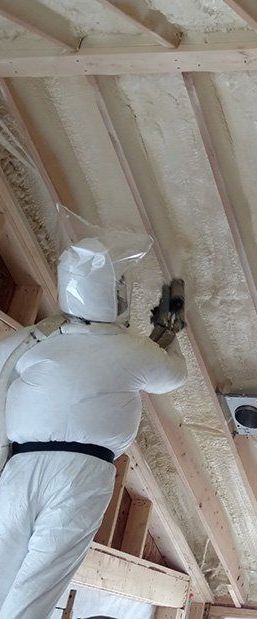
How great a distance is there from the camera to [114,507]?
3.65 meters

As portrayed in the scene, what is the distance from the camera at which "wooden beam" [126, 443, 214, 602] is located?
369 centimetres

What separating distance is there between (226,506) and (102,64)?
2.51 meters

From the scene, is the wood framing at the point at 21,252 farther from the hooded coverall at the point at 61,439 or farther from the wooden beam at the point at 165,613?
the wooden beam at the point at 165,613

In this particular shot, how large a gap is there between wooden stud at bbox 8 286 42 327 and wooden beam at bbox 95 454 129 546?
99 centimetres

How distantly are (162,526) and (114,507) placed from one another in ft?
1.65

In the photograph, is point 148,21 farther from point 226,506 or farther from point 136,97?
point 226,506

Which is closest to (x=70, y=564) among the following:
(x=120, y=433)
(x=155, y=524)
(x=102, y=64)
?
(x=120, y=433)

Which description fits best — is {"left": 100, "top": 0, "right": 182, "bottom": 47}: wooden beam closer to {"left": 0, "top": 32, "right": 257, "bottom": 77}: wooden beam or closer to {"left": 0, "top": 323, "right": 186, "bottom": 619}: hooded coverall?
{"left": 0, "top": 32, "right": 257, "bottom": 77}: wooden beam

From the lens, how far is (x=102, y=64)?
7.89 ft

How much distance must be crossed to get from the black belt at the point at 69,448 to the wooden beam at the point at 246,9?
1.26 meters

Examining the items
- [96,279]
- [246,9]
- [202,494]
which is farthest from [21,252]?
[202,494]

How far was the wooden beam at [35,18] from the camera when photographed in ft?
7.68

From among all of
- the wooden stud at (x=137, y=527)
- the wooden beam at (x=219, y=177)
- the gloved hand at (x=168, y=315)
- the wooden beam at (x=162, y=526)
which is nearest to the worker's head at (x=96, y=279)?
the gloved hand at (x=168, y=315)

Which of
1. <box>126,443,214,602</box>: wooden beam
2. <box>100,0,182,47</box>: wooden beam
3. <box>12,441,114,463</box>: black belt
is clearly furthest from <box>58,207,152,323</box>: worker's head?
<box>126,443,214,602</box>: wooden beam
